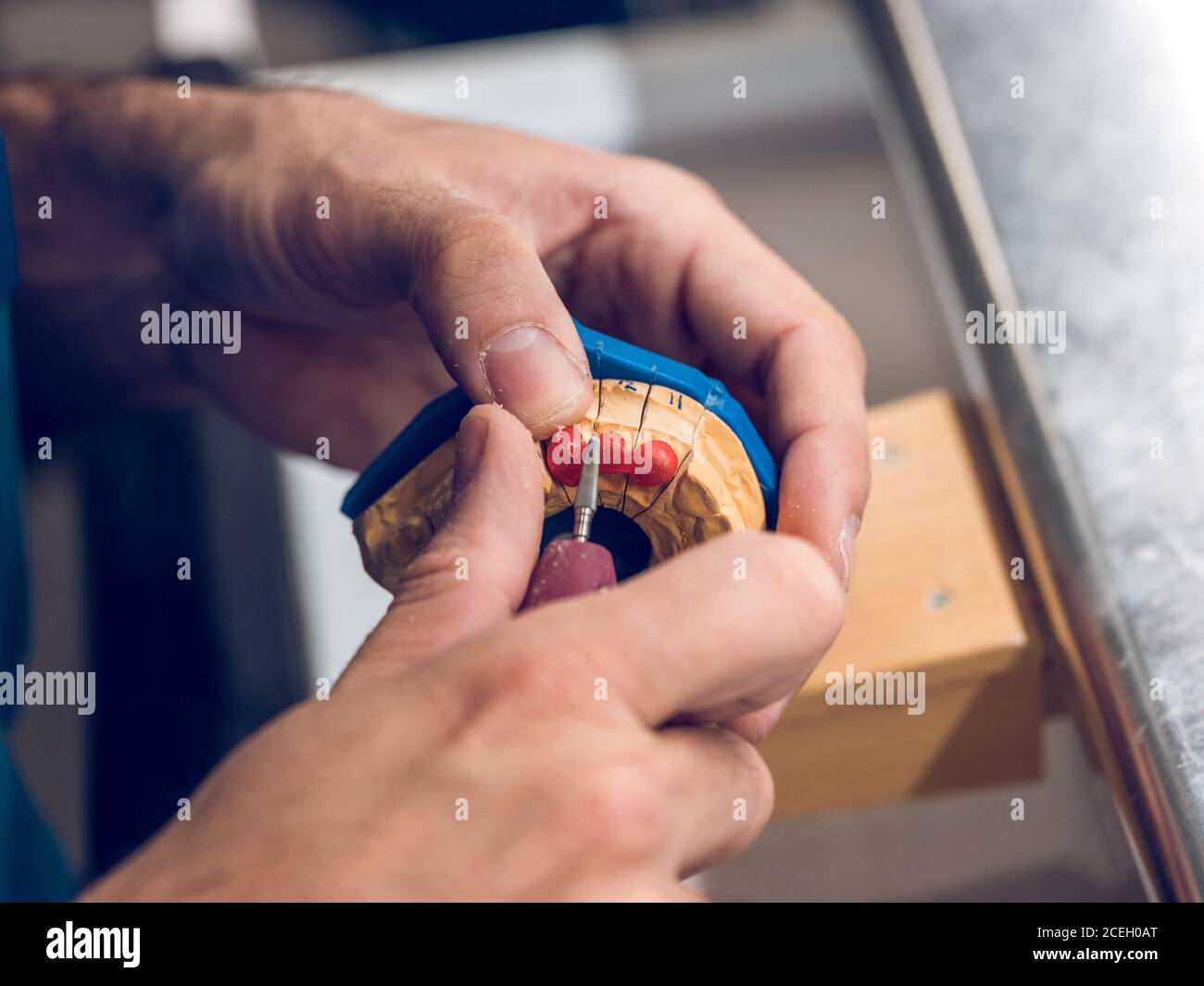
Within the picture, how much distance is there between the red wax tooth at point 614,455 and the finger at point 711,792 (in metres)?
0.16

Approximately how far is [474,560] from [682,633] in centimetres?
11

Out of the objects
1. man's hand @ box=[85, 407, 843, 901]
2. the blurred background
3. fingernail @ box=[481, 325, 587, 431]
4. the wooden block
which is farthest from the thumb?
the blurred background

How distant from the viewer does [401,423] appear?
1006mm

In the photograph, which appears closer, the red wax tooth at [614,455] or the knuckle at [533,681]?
the knuckle at [533,681]

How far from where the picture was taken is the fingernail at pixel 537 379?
1.99 ft

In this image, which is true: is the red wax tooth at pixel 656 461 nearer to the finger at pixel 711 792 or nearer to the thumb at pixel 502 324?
the thumb at pixel 502 324

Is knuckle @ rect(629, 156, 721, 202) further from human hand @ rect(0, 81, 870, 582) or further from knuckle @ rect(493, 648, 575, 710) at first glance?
knuckle @ rect(493, 648, 575, 710)

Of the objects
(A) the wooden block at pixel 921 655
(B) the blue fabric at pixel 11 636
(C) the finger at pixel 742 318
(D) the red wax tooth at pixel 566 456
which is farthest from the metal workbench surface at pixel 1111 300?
(B) the blue fabric at pixel 11 636

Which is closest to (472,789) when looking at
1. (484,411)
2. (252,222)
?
(484,411)

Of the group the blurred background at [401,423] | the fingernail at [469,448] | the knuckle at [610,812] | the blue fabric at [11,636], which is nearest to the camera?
the knuckle at [610,812]

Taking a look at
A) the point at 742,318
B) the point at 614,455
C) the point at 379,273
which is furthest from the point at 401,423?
the point at 614,455

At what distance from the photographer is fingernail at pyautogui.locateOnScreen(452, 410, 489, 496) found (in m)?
0.56
